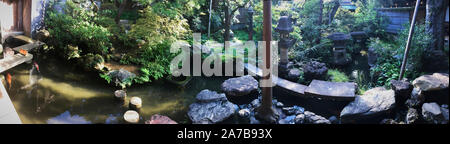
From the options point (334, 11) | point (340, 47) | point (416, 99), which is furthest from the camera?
point (334, 11)

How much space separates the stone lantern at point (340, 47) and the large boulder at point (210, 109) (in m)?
3.69

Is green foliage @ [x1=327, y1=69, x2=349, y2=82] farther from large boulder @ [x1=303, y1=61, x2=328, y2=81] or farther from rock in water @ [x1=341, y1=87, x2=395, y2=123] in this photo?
rock in water @ [x1=341, y1=87, x2=395, y2=123]

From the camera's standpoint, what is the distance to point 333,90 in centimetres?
584

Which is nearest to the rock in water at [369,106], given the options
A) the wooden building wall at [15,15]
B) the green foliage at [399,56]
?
the green foliage at [399,56]

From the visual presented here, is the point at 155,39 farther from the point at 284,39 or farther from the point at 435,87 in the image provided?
Result: the point at 435,87

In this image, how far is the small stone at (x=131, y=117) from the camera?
16.9ft

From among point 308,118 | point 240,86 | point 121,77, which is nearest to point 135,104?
point 121,77

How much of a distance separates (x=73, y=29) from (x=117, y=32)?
114cm

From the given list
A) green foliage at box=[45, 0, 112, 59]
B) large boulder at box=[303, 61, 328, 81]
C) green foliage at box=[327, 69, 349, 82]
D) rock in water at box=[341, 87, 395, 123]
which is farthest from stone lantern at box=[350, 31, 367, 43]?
green foliage at box=[45, 0, 112, 59]

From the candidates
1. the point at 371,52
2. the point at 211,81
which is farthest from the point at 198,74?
the point at 371,52

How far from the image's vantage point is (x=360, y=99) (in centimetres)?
543

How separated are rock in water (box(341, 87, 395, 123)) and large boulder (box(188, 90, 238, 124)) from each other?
7.05ft

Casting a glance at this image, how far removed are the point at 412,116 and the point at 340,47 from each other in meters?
3.78

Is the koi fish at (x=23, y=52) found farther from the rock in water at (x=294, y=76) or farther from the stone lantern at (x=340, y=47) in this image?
the stone lantern at (x=340, y=47)
